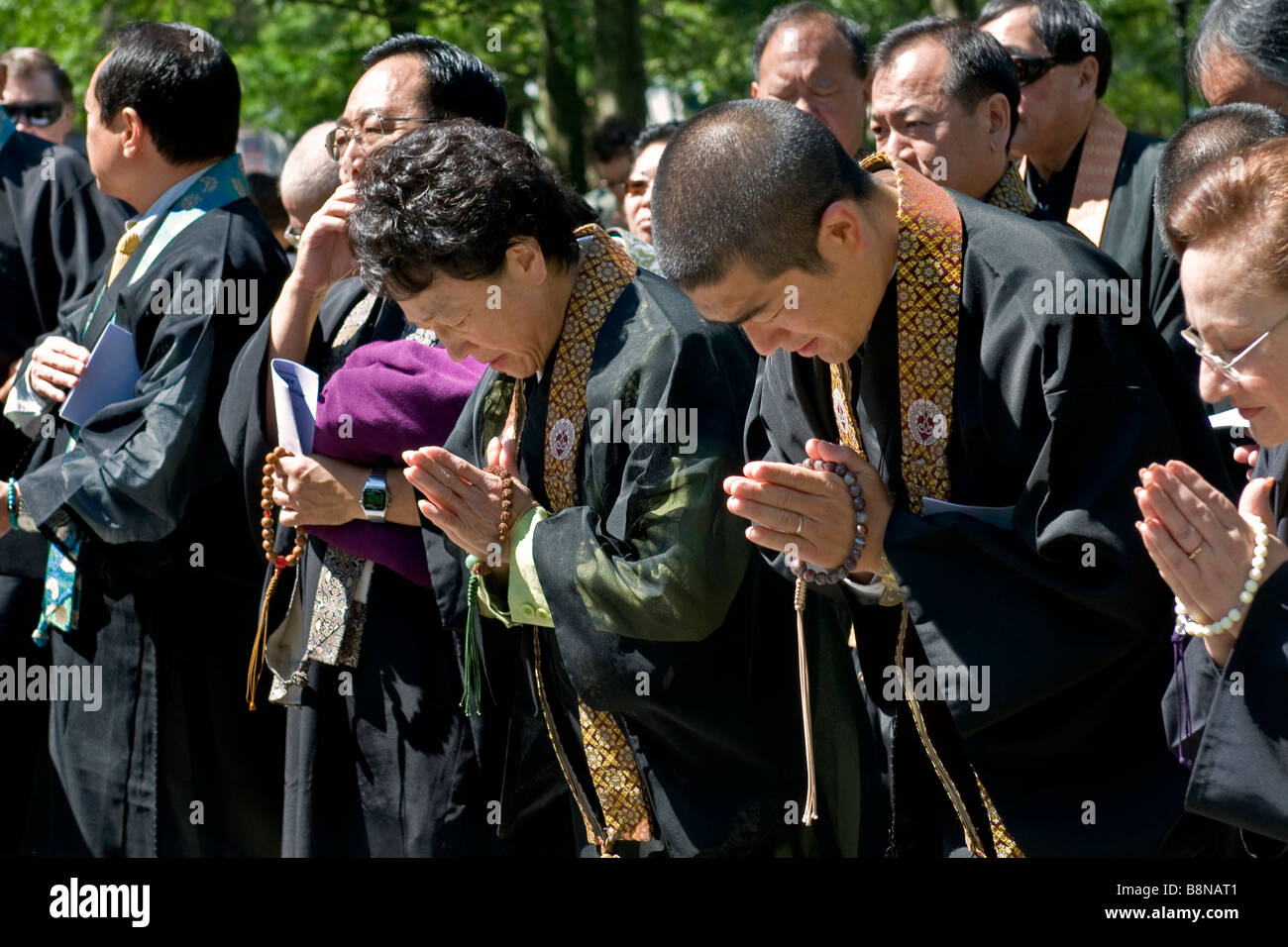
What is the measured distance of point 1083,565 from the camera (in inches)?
102

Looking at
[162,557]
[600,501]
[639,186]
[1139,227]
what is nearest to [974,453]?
[600,501]

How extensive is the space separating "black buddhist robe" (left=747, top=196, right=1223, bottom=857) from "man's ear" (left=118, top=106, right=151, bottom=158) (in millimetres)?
2456

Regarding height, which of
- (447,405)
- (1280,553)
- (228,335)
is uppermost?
(228,335)

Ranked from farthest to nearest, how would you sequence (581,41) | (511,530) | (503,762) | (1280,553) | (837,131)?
1. (581,41)
2. (837,131)
3. (503,762)
4. (511,530)
5. (1280,553)

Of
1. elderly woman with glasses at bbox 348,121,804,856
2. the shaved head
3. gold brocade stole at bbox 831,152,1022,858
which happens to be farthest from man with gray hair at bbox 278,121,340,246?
gold brocade stole at bbox 831,152,1022,858

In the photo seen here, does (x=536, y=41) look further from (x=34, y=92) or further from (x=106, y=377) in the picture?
(x=106, y=377)

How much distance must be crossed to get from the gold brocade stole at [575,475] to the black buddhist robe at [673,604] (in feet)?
0.09

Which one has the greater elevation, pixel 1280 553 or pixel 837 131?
pixel 837 131

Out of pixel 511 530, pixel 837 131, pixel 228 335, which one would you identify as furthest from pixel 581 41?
pixel 511 530

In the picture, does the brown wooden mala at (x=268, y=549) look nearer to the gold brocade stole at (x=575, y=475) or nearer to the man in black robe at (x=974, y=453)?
the gold brocade stole at (x=575, y=475)
